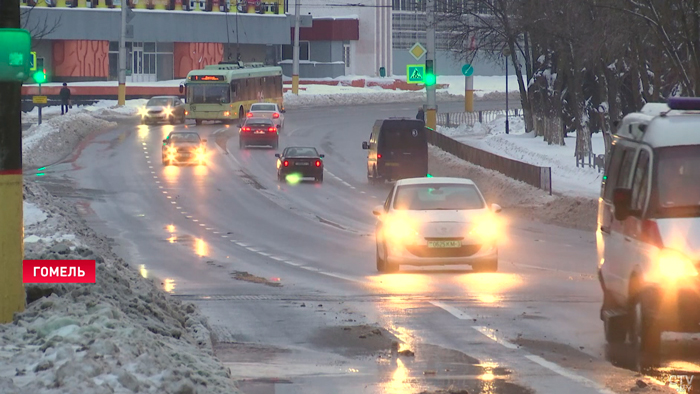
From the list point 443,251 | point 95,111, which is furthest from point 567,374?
point 95,111

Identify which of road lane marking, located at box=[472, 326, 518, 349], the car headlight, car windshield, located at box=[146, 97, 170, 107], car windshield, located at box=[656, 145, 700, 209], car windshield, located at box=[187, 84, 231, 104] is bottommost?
road lane marking, located at box=[472, 326, 518, 349]

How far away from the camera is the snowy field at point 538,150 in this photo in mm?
38812

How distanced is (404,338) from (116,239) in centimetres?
1717

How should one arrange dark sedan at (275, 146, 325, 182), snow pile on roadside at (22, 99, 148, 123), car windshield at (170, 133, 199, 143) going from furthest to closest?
1. snow pile on roadside at (22, 99, 148, 123)
2. car windshield at (170, 133, 199, 143)
3. dark sedan at (275, 146, 325, 182)

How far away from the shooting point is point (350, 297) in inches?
671

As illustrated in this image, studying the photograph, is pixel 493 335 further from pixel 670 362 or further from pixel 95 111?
pixel 95 111

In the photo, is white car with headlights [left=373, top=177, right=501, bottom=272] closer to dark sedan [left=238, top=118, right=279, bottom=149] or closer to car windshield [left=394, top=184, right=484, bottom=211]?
car windshield [left=394, top=184, right=484, bottom=211]

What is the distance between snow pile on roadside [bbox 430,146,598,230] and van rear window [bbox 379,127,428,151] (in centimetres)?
201

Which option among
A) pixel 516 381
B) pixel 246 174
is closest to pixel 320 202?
pixel 246 174

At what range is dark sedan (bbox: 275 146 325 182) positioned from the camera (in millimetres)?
45812

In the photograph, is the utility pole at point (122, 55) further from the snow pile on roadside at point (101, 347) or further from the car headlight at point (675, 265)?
the car headlight at point (675, 265)

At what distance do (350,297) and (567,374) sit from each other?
251 inches

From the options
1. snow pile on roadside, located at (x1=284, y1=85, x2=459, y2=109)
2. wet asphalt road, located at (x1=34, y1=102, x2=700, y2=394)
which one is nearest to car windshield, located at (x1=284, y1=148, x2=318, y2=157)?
wet asphalt road, located at (x1=34, y1=102, x2=700, y2=394)

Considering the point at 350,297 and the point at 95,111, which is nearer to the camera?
the point at 350,297
